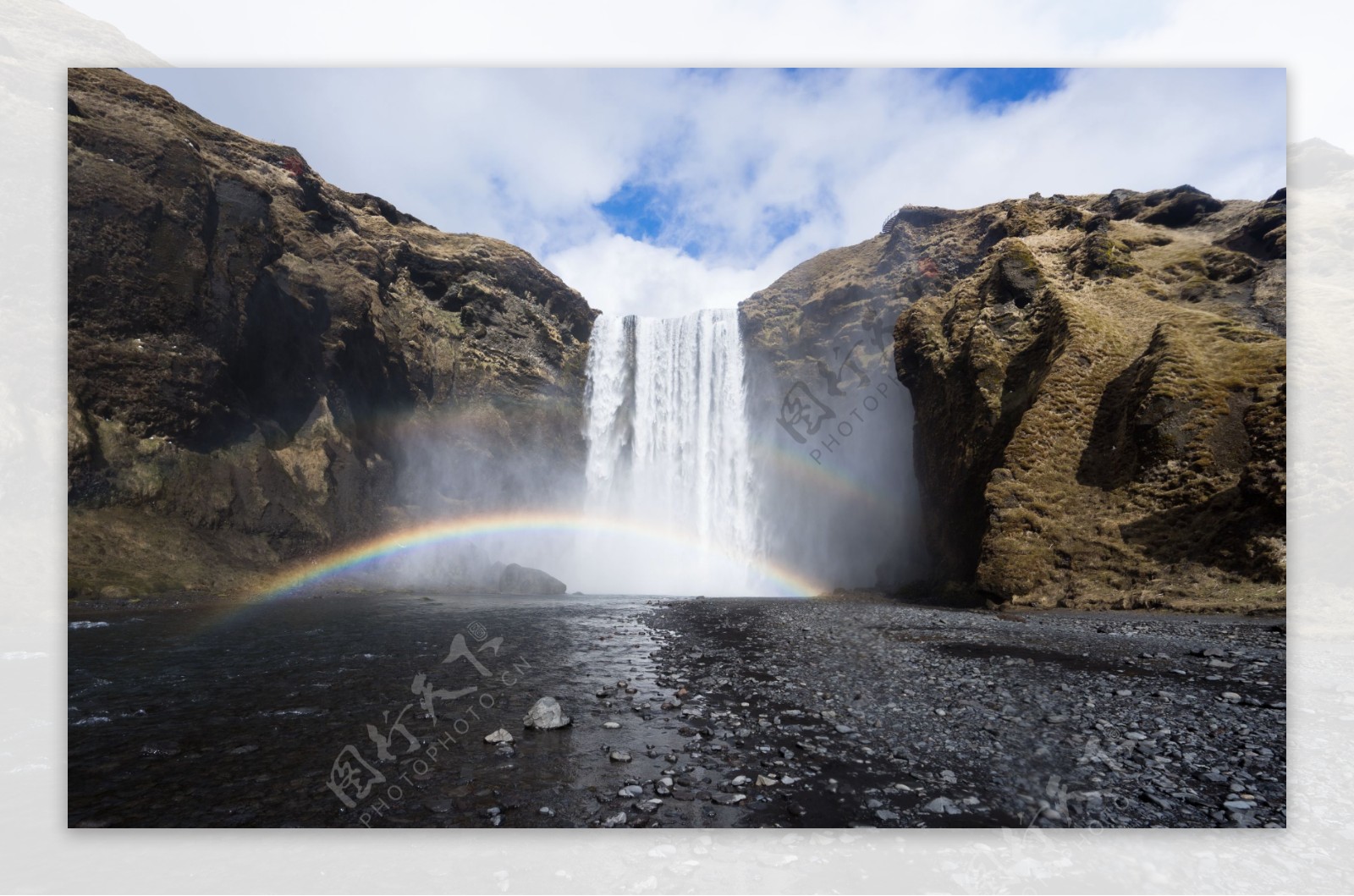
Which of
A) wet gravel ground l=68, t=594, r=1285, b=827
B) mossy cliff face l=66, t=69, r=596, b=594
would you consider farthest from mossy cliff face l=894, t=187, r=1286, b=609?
mossy cliff face l=66, t=69, r=596, b=594

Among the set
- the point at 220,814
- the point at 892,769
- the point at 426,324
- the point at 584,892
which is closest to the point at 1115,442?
the point at 892,769

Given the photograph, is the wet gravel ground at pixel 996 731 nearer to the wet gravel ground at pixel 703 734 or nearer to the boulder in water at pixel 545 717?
the wet gravel ground at pixel 703 734

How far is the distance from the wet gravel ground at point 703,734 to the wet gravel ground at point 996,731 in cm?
3

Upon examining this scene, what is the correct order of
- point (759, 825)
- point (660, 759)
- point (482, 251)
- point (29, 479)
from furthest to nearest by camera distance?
point (482, 251) < point (29, 479) < point (660, 759) < point (759, 825)

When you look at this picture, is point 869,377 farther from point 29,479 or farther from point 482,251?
point 29,479

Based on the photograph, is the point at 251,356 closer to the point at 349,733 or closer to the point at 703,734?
the point at 349,733

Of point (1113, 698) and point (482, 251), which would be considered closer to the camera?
point (1113, 698)

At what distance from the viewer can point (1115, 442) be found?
58.0ft

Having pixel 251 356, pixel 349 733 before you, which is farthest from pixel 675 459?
pixel 349 733

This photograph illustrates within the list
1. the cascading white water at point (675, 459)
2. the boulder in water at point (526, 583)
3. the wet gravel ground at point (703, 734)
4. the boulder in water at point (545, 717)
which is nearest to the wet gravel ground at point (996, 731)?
the wet gravel ground at point (703, 734)

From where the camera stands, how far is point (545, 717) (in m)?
6.15

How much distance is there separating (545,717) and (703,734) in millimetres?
1652

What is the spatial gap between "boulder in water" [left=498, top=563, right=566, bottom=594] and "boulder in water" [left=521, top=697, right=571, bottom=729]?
2550cm

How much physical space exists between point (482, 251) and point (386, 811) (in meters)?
46.9
